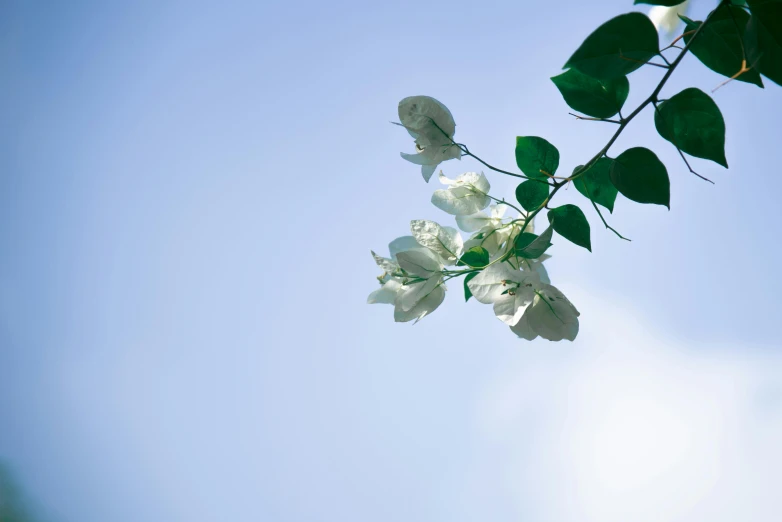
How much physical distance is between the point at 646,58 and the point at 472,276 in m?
0.12

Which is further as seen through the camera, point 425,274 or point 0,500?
point 0,500

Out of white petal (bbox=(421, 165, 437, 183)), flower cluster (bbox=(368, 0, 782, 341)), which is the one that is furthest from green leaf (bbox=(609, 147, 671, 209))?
white petal (bbox=(421, 165, 437, 183))

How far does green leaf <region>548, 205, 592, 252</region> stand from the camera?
25cm

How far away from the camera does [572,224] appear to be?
25 cm

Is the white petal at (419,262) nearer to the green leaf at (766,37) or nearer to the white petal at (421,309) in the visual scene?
the white petal at (421,309)

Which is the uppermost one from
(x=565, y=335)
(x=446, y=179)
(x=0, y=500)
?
(x=0, y=500)

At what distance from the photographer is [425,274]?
278 mm

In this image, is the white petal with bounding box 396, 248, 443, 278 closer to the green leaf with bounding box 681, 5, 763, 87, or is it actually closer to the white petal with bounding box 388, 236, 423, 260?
the white petal with bounding box 388, 236, 423, 260

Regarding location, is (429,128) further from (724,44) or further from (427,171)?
(724,44)

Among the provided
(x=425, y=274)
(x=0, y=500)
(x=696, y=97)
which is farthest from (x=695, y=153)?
(x=0, y=500)

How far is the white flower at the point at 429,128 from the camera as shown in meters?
0.27

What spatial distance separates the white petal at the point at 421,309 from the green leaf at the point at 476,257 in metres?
0.03

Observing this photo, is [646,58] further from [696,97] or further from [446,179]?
[446,179]

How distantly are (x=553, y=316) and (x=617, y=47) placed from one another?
0.43 feet
